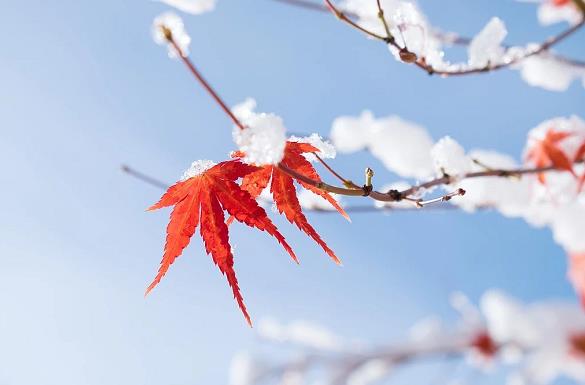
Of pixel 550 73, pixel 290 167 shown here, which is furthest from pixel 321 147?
pixel 550 73

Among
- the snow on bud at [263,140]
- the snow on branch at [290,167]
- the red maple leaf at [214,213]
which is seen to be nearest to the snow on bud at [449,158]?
the snow on branch at [290,167]

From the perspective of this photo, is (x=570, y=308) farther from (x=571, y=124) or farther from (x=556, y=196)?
(x=571, y=124)

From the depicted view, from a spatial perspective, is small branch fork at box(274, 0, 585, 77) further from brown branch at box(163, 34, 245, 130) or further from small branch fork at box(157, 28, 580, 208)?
brown branch at box(163, 34, 245, 130)

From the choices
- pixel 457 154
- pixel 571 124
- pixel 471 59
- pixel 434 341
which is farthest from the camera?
pixel 434 341

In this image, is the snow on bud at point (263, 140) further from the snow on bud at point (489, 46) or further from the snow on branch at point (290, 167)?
the snow on bud at point (489, 46)

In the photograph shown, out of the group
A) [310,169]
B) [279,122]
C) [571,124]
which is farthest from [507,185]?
[279,122]

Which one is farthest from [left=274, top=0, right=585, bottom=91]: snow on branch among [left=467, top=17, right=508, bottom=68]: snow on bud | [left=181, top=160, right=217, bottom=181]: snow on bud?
[left=181, top=160, right=217, bottom=181]: snow on bud

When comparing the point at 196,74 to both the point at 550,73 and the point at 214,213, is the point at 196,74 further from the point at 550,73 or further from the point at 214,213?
the point at 550,73
